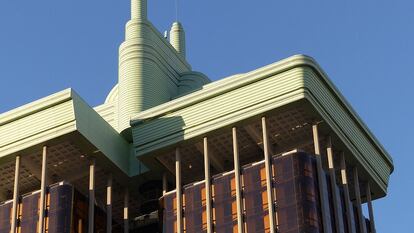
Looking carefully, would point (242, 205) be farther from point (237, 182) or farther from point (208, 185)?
point (208, 185)

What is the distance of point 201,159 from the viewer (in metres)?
166

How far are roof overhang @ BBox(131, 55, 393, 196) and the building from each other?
5.6 inches

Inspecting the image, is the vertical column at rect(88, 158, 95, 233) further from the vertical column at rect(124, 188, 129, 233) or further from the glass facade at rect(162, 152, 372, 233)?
the glass facade at rect(162, 152, 372, 233)

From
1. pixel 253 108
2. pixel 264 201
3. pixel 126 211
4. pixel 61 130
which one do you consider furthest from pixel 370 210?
pixel 61 130

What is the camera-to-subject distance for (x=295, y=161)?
150 m

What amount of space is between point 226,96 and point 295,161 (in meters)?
14.8

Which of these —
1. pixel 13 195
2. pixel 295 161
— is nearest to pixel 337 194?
pixel 295 161

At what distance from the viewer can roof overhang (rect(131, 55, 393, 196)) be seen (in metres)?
154

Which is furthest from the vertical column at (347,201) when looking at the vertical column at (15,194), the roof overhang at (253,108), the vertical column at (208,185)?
the vertical column at (15,194)

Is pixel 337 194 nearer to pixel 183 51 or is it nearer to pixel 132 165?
pixel 132 165

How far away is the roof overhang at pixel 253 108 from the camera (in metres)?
154

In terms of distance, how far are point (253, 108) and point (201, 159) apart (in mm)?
14439

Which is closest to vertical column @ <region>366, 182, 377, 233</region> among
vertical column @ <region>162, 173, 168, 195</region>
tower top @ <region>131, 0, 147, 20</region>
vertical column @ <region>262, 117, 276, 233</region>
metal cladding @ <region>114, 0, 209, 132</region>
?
vertical column @ <region>262, 117, 276, 233</region>

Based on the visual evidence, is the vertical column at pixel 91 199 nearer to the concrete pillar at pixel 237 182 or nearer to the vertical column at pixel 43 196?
the vertical column at pixel 43 196
